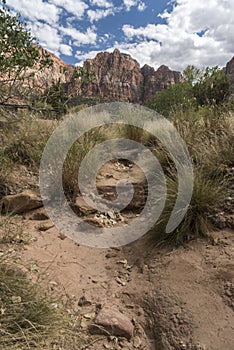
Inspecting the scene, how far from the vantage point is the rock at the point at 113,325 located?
74.9 inches

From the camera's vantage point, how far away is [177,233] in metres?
2.70

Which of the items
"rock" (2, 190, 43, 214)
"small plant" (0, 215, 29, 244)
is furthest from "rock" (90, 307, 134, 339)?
"rock" (2, 190, 43, 214)

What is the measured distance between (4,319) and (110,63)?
84.4 metres

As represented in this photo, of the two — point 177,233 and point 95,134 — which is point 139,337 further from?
point 95,134

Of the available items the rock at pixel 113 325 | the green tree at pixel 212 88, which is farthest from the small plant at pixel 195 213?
the green tree at pixel 212 88

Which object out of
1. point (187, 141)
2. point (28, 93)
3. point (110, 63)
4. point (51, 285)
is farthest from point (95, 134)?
point (110, 63)

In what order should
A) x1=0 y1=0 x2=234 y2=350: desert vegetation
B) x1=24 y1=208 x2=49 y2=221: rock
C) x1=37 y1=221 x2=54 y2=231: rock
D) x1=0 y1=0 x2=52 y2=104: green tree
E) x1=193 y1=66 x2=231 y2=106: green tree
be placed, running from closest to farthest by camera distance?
1. x1=0 y1=0 x2=234 y2=350: desert vegetation
2. x1=0 y1=0 x2=52 y2=104: green tree
3. x1=37 y1=221 x2=54 y2=231: rock
4. x1=24 y1=208 x2=49 y2=221: rock
5. x1=193 y1=66 x2=231 y2=106: green tree

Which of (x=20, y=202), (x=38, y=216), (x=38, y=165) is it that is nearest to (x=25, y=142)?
(x=38, y=165)

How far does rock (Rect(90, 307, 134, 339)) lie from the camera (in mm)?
1901

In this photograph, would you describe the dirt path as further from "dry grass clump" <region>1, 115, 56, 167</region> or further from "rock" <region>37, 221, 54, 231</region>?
"dry grass clump" <region>1, 115, 56, 167</region>

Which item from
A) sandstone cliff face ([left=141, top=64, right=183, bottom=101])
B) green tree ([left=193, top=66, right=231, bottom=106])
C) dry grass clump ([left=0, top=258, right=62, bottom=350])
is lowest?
dry grass clump ([left=0, top=258, right=62, bottom=350])

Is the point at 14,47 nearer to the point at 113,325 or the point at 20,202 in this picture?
the point at 20,202

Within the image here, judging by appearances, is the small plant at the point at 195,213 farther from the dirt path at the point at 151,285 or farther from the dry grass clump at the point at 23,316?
the dry grass clump at the point at 23,316

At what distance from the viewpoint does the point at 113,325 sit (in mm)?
1918
